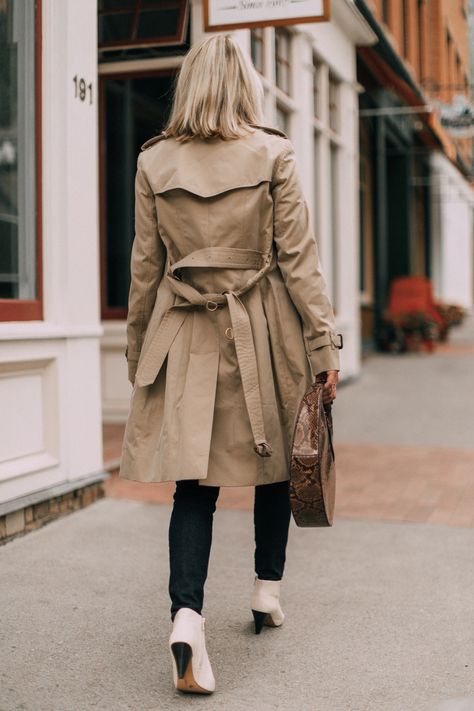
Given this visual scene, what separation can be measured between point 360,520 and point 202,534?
94.6 inches

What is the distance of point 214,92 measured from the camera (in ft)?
10.2

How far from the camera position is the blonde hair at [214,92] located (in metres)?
3.10

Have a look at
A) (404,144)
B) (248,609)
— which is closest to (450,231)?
(404,144)

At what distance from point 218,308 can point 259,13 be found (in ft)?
11.2

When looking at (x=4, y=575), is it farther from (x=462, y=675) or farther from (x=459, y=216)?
(x=459, y=216)

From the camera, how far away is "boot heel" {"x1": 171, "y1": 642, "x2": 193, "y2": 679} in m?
2.91

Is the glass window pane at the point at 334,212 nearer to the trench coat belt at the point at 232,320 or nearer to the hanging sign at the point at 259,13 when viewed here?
the hanging sign at the point at 259,13

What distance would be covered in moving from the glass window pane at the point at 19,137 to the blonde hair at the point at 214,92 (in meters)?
2.15

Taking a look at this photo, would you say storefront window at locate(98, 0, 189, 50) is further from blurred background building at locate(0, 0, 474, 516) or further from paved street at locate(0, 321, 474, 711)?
paved street at locate(0, 321, 474, 711)

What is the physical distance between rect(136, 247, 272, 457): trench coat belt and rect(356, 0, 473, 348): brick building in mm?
8310

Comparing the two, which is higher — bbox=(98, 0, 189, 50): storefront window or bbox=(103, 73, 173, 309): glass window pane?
bbox=(98, 0, 189, 50): storefront window

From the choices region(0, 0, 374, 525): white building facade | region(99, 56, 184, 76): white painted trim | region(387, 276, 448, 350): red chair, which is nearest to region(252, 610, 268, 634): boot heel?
region(0, 0, 374, 525): white building facade

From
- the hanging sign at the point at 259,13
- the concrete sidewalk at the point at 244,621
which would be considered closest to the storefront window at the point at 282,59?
the hanging sign at the point at 259,13

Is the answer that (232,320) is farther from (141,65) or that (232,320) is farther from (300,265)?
(141,65)
